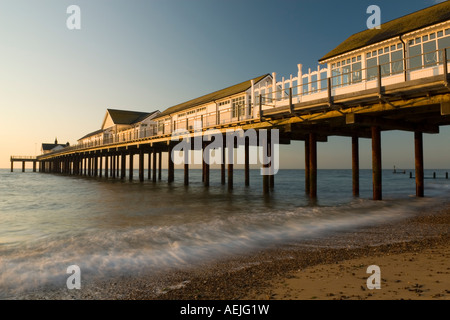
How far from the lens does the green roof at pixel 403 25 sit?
515 inches

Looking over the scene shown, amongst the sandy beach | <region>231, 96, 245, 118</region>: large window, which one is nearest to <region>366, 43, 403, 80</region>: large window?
the sandy beach

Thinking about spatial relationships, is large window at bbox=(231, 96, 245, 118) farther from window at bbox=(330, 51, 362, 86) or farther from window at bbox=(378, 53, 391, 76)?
window at bbox=(378, 53, 391, 76)

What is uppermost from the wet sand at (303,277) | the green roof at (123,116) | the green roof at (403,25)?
the green roof at (123,116)

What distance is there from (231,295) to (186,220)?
322 inches

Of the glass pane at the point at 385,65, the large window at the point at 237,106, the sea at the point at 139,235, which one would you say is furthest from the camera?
the large window at the point at 237,106

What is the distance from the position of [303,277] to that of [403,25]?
49.9 feet

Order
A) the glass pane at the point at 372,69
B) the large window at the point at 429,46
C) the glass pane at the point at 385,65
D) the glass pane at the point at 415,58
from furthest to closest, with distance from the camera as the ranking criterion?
the glass pane at the point at 372,69 → the glass pane at the point at 385,65 → the glass pane at the point at 415,58 → the large window at the point at 429,46

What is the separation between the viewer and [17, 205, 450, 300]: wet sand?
4.11 metres

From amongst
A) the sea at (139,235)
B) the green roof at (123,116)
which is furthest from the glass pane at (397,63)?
the green roof at (123,116)

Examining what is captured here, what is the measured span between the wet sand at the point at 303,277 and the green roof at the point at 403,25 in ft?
34.5

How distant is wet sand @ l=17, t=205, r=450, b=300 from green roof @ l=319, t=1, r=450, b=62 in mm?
10512

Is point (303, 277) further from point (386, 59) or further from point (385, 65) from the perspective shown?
point (386, 59)

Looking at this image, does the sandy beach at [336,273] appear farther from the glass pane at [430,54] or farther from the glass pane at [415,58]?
the glass pane at [415,58]
